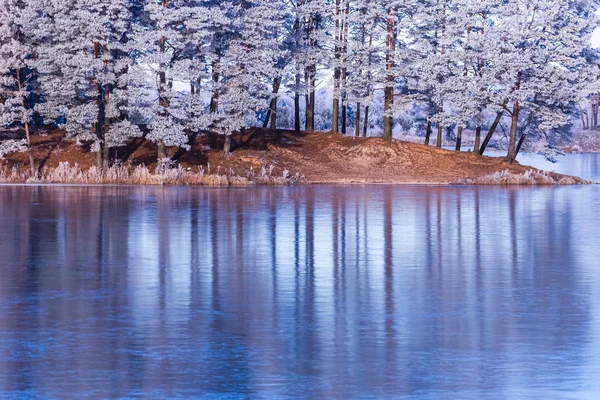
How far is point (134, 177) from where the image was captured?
44688 millimetres

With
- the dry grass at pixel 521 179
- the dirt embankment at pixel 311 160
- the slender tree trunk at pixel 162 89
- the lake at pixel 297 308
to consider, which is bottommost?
the lake at pixel 297 308

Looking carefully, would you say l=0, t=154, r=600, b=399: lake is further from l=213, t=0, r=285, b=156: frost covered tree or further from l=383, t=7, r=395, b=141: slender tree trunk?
A: l=383, t=7, r=395, b=141: slender tree trunk

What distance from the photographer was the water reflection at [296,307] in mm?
8727

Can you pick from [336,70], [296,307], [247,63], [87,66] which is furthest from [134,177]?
[296,307]

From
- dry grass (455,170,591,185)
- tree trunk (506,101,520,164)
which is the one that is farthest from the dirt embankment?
tree trunk (506,101,520,164)

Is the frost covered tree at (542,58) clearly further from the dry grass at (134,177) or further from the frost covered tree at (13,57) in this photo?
the frost covered tree at (13,57)

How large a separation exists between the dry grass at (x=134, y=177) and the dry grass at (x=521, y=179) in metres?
9.87

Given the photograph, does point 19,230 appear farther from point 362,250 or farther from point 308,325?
point 308,325

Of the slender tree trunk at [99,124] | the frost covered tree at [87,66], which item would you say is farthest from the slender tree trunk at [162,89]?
the slender tree trunk at [99,124]

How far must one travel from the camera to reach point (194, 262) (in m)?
16.8

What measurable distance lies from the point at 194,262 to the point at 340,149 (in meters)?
36.8

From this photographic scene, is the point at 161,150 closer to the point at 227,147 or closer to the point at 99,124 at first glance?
the point at 99,124

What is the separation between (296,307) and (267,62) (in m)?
38.4

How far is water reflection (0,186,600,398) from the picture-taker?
8727 millimetres
